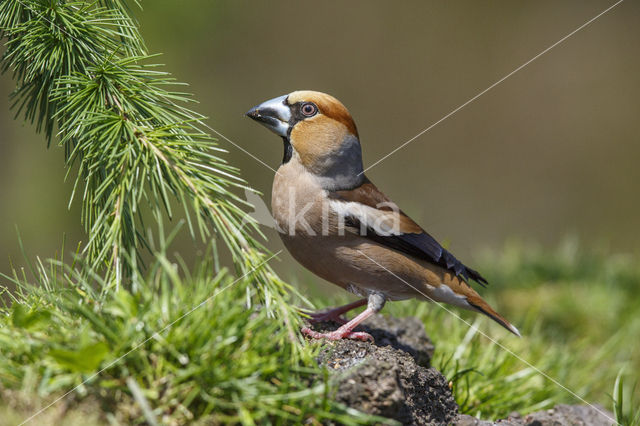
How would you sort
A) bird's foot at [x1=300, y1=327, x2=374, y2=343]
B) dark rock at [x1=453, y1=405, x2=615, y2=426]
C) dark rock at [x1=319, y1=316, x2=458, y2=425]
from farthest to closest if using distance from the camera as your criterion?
1. dark rock at [x1=453, y1=405, x2=615, y2=426]
2. bird's foot at [x1=300, y1=327, x2=374, y2=343]
3. dark rock at [x1=319, y1=316, x2=458, y2=425]

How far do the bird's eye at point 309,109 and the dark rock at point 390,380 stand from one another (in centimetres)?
127

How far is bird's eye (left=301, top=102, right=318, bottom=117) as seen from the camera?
143 inches

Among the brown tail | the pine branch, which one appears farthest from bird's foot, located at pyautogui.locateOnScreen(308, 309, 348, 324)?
the pine branch

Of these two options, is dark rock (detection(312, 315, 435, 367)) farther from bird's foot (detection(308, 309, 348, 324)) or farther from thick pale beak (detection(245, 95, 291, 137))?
thick pale beak (detection(245, 95, 291, 137))

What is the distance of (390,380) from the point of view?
6.57 ft

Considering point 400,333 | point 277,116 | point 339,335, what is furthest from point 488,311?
point 277,116

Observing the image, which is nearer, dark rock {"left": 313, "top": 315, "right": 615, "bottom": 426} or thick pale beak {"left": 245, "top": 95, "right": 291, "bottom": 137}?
dark rock {"left": 313, "top": 315, "right": 615, "bottom": 426}

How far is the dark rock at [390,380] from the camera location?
1968 millimetres

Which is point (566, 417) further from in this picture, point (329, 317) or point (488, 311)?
point (329, 317)

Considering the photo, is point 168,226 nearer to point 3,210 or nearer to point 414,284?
point 3,210

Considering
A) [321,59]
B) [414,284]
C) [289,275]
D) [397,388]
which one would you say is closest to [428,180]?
[321,59]

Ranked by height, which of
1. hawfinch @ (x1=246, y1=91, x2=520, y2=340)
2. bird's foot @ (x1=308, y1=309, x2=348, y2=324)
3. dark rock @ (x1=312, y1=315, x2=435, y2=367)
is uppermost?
hawfinch @ (x1=246, y1=91, x2=520, y2=340)

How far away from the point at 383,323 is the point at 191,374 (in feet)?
6.39

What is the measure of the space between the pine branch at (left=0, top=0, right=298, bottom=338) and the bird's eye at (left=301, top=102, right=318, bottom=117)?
1.32 metres
